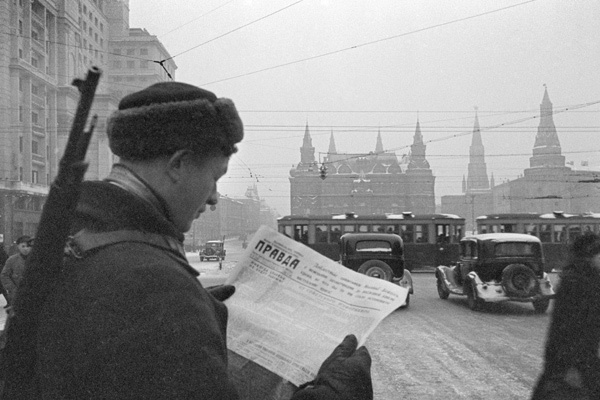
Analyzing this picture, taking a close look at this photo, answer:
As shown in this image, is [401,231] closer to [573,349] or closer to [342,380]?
[573,349]

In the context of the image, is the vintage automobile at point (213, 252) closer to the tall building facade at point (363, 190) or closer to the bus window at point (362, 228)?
the bus window at point (362, 228)

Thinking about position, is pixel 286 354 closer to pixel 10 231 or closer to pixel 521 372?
pixel 521 372

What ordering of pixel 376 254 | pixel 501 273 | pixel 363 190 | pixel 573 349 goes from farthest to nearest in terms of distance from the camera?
pixel 363 190, pixel 376 254, pixel 501 273, pixel 573 349

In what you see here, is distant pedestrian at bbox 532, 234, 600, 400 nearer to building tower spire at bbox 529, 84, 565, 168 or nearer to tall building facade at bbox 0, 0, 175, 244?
tall building facade at bbox 0, 0, 175, 244

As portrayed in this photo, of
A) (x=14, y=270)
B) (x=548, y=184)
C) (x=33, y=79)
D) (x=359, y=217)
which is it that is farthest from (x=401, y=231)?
(x=548, y=184)

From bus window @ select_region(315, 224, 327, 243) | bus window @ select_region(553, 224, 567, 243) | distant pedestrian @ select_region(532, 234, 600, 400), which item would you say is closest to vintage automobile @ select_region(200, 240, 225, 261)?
bus window @ select_region(315, 224, 327, 243)

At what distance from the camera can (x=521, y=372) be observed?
6660 millimetres

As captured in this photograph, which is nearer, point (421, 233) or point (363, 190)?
point (421, 233)

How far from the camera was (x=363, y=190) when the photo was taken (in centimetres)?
9088

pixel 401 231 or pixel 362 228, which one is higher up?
pixel 362 228

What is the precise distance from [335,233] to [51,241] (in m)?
25.9

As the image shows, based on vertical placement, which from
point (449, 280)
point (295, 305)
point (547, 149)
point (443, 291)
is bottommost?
point (443, 291)

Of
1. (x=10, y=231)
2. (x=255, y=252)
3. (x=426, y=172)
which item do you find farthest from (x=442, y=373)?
(x=426, y=172)

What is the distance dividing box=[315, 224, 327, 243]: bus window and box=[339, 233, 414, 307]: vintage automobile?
1086 cm
